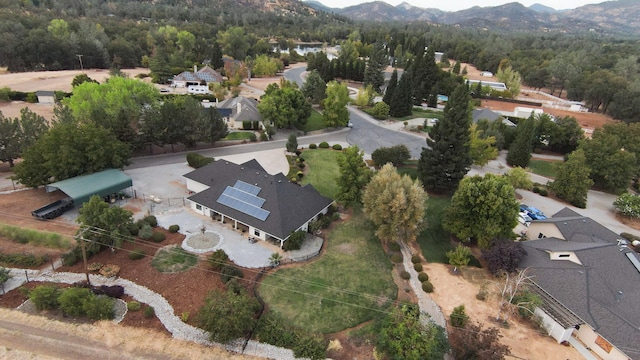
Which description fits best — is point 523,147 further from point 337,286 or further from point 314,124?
point 337,286

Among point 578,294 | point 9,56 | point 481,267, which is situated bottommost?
point 481,267

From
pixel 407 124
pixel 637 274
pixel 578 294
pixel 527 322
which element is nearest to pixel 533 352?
pixel 527 322

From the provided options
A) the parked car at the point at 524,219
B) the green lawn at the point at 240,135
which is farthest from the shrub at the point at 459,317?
the green lawn at the point at 240,135

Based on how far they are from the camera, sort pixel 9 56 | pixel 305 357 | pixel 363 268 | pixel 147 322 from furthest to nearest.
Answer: pixel 9 56
pixel 363 268
pixel 147 322
pixel 305 357

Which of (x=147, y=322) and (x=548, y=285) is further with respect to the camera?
(x=548, y=285)

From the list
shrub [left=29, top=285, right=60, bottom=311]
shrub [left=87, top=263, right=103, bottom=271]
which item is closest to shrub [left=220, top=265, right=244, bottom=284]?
shrub [left=87, top=263, right=103, bottom=271]

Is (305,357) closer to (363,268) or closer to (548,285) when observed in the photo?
(363,268)

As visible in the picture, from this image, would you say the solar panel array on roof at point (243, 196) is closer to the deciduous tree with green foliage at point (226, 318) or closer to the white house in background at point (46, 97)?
the deciduous tree with green foliage at point (226, 318)

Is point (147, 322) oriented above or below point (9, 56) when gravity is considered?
below
